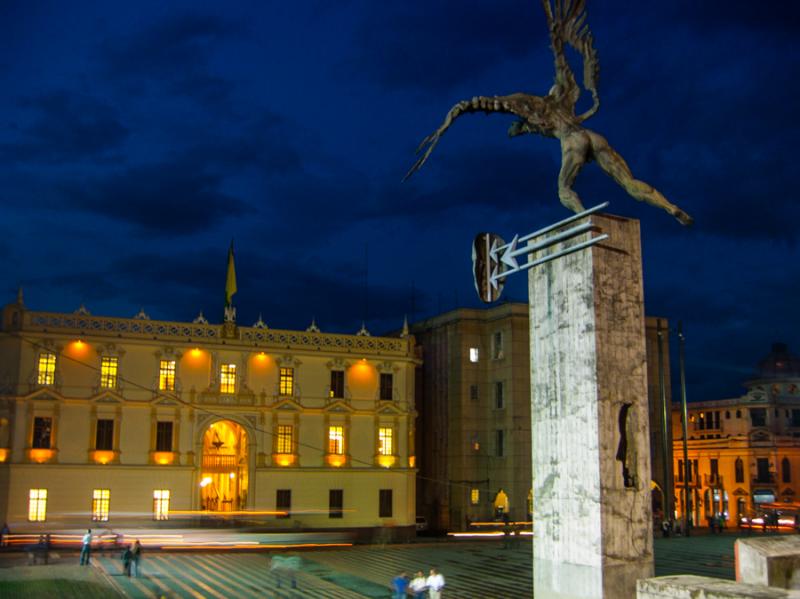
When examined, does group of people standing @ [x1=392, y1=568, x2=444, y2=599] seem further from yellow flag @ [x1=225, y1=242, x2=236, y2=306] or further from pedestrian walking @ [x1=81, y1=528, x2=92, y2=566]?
yellow flag @ [x1=225, y1=242, x2=236, y2=306]

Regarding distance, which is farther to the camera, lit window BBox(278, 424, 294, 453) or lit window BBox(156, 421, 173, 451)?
lit window BBox(278, 424, 294, 453)

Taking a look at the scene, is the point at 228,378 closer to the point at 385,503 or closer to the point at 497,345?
the point at 385,503

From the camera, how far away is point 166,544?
128ft

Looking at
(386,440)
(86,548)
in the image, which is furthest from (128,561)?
(386,440)

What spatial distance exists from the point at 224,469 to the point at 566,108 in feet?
120

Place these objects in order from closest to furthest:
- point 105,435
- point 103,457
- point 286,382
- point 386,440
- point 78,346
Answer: point 103,457 → point 78,346 → point 105,435 → point 286,382 → point 386,440

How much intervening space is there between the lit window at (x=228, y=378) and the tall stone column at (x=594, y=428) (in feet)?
109

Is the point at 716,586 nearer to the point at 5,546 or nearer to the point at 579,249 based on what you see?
the point at 579,249

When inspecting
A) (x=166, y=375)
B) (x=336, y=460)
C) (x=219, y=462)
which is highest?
(x=166, y=375)

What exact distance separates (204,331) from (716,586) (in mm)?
39077

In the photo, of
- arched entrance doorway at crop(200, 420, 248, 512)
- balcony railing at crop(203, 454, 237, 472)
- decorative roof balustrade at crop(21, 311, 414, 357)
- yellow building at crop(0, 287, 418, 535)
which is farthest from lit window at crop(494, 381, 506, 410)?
balcony railing at crop(203, 454, 237, 472)

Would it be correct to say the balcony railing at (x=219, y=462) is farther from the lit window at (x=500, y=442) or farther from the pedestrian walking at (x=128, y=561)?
the pedestrian walking at (x=128, y=561)

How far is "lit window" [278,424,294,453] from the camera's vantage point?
160 feet

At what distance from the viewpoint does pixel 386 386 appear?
2056 inches
